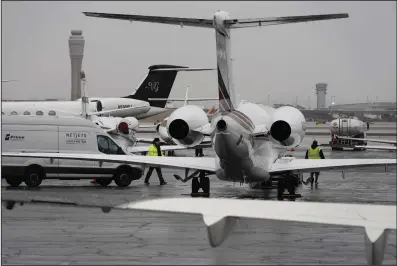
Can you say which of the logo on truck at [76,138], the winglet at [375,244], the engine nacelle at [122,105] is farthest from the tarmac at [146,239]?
the engine nacelle at [122,105]

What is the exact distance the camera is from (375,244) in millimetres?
4629

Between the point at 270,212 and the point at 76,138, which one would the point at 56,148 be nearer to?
the point at 76,138

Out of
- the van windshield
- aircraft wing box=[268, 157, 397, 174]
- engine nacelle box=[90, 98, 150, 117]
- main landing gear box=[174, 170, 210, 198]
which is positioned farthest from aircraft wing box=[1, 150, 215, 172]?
engine nacelle box=[90, 98, 150, 117]

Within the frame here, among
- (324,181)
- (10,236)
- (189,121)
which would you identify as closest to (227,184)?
(324,181)

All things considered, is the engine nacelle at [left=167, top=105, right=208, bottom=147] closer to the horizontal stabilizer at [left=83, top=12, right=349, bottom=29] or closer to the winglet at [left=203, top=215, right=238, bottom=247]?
the horizontal stabilizer at [left=83, top=12, right=349, bottom=29]

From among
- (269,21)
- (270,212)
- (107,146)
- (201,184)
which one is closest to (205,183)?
(201,184)

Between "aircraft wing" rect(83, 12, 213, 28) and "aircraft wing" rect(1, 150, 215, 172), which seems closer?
"aircraft wing" rect(83, 12, 213, 28)

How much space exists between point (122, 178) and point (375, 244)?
64.1 ft

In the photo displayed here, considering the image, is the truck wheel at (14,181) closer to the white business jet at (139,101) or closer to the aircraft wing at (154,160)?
the aircraft wing at (154,160)

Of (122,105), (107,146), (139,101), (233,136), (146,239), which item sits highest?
(139,101)

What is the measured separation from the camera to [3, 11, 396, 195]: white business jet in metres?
19.0

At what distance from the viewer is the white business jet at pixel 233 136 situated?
19.0 meters

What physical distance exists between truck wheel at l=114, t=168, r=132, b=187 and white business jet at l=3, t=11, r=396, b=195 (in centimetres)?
216

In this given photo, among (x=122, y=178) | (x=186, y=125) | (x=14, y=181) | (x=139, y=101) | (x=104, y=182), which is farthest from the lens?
(x=139, y=101)
